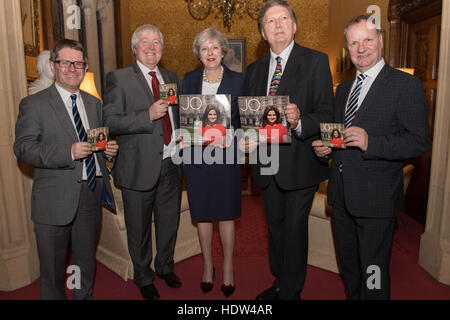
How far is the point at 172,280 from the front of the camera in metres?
2.79

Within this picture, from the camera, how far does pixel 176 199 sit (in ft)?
8.94

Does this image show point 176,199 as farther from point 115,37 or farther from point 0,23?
point 115,37

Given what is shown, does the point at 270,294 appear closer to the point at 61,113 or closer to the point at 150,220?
the point at 150,220

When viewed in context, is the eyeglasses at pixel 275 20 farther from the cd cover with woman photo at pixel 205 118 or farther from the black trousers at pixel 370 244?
the black trousers at pixel 370 244

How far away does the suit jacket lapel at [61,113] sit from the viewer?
6.24 ft

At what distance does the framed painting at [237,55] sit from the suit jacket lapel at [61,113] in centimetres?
592

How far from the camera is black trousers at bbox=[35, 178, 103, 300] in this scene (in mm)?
1953

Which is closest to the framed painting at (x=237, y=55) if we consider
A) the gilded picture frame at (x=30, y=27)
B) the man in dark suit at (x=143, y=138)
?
the gilded picture frame at (x=30, y=27)

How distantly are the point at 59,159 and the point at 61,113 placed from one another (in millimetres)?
276

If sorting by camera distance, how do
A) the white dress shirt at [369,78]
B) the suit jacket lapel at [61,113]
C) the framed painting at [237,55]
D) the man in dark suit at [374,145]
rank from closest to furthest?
the man in dark suit at [374,145]
the white dress shirt at [369,78]
the suit jacket lapel at [61,113]
the framed painting at [237,55]

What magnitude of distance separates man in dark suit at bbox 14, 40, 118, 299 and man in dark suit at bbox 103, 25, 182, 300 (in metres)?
0.31

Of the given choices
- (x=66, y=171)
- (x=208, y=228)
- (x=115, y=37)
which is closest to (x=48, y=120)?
(x=66, y=171)

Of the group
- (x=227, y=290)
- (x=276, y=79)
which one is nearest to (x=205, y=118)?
(x=276, y=79)

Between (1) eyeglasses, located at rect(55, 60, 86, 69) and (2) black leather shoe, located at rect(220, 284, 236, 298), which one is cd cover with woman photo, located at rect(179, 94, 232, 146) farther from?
(2) black leather shoe, located at rect(220, 284, 236, 298)
